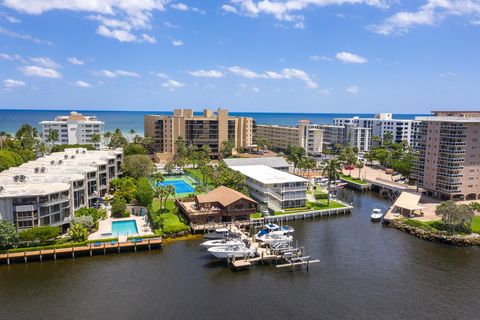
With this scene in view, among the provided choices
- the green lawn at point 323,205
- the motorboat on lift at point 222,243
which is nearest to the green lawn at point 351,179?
the green lawn at point 323,205

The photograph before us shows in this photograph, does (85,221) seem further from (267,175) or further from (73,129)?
(73,129)

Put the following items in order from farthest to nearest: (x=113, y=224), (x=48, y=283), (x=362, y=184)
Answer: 1. (x=362, y=184)
2. (x=113, y=224)
3. (x=48, y=283)

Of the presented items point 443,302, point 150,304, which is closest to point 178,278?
point 150,304

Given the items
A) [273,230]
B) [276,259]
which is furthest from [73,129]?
[276,259]

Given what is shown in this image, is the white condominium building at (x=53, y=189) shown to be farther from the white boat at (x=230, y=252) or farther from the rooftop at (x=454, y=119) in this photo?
the rooftop at (x=454, y=119)

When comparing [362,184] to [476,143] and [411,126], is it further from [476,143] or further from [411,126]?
[411,126]

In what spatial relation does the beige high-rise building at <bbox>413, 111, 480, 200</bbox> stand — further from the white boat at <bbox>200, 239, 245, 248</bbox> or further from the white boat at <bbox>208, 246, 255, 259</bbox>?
the white boat at <bbox>200, 239, 245, 248</bbox>
